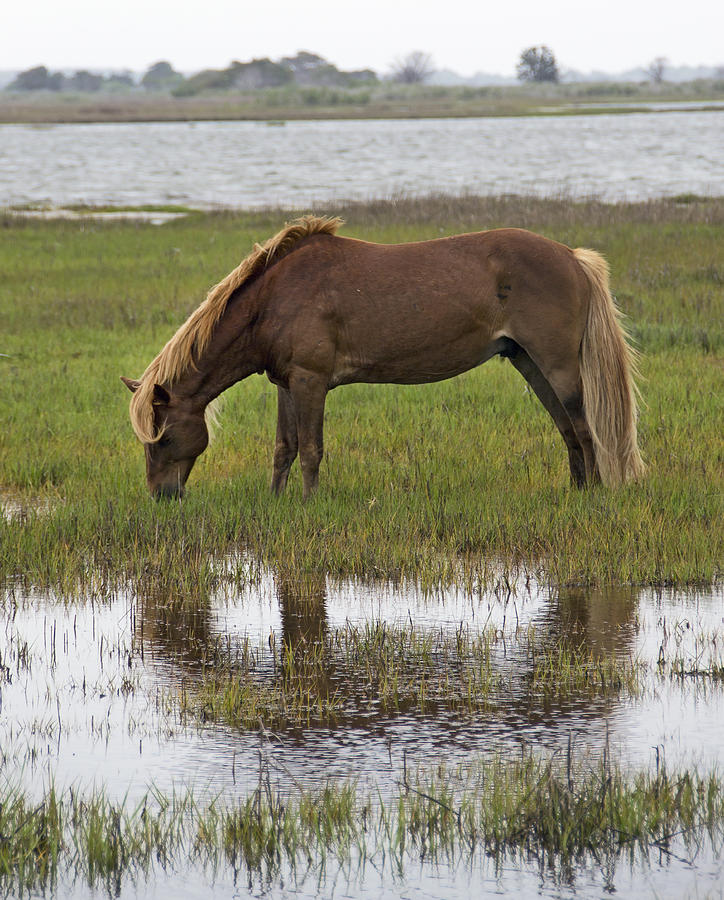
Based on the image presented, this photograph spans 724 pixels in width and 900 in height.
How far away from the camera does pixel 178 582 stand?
5840 mm

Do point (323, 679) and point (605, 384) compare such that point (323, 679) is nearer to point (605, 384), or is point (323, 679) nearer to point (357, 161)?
point (605, 384)

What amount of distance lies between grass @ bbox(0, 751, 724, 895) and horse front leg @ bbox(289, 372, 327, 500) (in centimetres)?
362

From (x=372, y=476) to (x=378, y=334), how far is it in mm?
1065

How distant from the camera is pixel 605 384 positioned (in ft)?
23.6

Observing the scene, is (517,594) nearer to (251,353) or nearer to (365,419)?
(251,353)

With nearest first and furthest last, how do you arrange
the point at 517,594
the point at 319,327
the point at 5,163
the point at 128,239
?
the point at 517,594, the point at 319,327, the point at 128,239, the point at 5,163

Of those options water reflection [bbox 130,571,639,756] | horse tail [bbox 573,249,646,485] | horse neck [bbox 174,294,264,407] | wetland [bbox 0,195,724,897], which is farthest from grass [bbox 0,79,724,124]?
water reflection [bbox 130,571,639,756]

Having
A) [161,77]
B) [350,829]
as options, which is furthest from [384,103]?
[350,829]

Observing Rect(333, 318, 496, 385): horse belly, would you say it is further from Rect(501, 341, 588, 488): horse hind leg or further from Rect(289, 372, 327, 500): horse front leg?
Rect(501, 341, 588, 488): horse hind leg

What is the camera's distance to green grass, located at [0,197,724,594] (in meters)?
6.06

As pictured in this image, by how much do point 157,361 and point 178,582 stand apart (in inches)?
62.7

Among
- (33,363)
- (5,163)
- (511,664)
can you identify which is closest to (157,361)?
(511,664)

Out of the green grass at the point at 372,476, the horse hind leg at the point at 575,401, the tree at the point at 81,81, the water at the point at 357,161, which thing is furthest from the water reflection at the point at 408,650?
the tree at the point at 81,81

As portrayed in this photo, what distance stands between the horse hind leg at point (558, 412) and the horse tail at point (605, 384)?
0.52 feet
